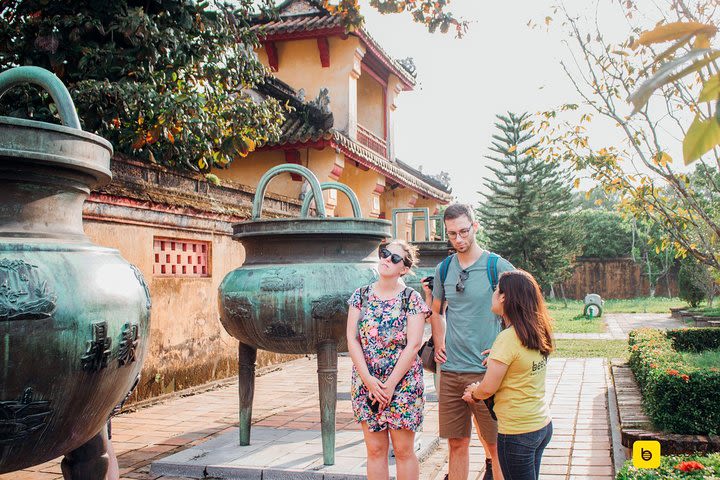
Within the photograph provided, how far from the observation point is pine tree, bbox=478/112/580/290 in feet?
104

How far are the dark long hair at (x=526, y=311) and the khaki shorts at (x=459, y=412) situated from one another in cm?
58

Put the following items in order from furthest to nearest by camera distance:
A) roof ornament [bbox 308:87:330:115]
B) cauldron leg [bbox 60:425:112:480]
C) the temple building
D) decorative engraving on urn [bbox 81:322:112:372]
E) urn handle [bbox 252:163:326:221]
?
roof ornament [bbox 308:87:330:115] < the temple building < urn handle [bbox 252:163:326:221] < cauldron leg [bbox 60:425:112:480] < decorative engraving on urn [bbox 81:322:112:372]

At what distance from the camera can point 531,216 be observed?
104 feet

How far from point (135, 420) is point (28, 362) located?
Answer: 4.27 metres

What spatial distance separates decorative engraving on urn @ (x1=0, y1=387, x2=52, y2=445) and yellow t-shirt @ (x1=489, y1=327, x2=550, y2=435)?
70.2 inches

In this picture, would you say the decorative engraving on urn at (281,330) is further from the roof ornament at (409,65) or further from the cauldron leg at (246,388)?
the roof ornament at (409,65)

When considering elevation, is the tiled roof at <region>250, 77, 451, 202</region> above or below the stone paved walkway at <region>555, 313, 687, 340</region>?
above

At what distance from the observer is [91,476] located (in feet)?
8.36

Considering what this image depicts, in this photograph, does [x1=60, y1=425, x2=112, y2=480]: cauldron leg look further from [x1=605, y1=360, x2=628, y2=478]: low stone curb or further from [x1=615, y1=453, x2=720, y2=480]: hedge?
[x1=605, y1=360, x2=628, y2=478]: low stone curb

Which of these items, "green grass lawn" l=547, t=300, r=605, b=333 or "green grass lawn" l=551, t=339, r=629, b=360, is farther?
"green grass lawn" l=547, t=300, r=605, b=333

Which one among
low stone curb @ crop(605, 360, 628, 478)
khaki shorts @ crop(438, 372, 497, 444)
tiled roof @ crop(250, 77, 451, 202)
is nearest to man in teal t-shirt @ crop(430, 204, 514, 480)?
khaki shorts @ crop(438, 372, 497, 444)

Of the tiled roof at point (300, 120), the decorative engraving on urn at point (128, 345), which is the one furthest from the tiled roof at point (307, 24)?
the decorative engraving on urn at point (128, 345)

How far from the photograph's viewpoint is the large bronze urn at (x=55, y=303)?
1970mm

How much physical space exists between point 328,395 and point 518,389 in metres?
1.72
